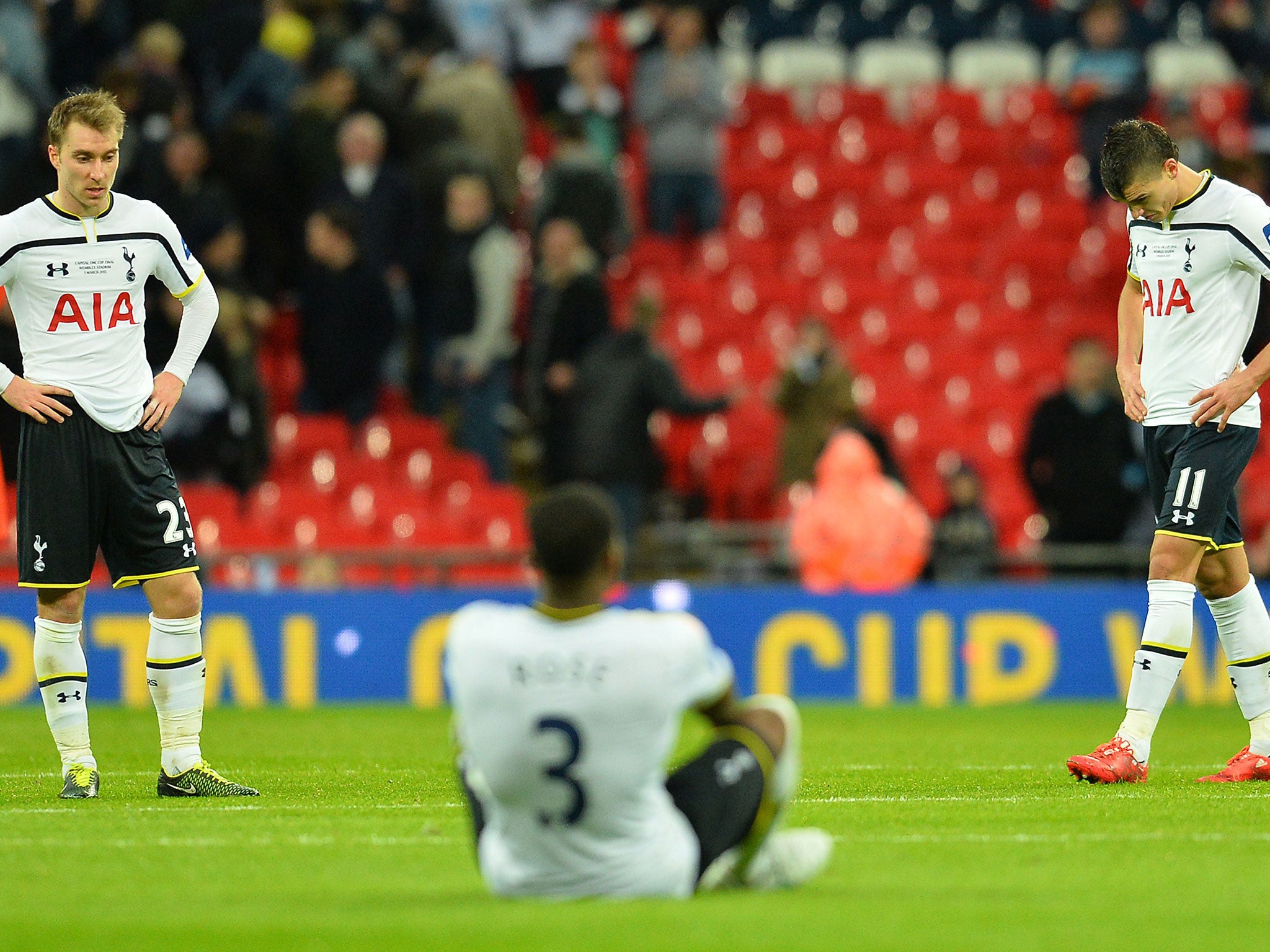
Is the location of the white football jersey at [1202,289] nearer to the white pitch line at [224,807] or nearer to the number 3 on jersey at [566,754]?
the white pitch line at [224,807]

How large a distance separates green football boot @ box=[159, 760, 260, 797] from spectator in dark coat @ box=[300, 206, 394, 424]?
8.13 m

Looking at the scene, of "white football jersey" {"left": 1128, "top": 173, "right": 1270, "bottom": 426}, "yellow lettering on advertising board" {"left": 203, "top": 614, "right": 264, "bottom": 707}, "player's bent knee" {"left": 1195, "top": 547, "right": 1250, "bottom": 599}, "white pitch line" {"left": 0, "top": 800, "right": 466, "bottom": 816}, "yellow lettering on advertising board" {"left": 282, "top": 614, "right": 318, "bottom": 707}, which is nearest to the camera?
"white pitch line" {"left": 0, "top": 800, "right": 466, "bottom": 816}

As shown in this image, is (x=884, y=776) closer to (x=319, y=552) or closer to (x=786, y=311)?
(x=319, y=552)

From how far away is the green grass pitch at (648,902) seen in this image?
4.55 m

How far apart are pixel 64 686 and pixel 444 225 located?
8.89 meters

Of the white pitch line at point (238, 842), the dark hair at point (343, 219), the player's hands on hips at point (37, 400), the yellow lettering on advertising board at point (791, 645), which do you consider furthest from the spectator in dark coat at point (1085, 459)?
the white pitch line at point (238, 842)

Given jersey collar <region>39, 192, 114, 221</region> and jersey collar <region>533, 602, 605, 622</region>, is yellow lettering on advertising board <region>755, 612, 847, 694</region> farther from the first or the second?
jersey collar <region>533, 602, 605, 622</region>

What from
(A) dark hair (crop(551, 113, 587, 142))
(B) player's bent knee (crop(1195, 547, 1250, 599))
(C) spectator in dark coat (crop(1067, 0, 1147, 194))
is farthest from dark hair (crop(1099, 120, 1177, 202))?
(C) spectator in dark coat (crop(1067, 0, 1147, 194))

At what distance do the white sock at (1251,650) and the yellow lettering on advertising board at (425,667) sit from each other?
6855mm

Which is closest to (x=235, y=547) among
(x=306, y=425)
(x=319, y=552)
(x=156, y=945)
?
(x=319, y=552)

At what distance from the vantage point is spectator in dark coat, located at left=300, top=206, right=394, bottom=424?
598 inches

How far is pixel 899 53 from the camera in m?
22.0

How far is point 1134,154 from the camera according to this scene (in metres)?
7.58

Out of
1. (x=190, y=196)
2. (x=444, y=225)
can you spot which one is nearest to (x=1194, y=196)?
(x=190, y=196)
